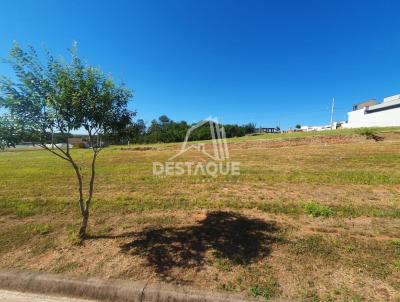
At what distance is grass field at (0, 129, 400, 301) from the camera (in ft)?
9.23

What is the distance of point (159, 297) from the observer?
256 cm

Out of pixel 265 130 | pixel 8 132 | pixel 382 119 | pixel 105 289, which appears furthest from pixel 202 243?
pixel 265 130

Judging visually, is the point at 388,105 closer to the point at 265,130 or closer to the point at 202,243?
the point at 202,243

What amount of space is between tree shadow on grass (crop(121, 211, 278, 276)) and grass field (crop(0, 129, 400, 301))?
0.02 m

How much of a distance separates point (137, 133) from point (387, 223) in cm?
538

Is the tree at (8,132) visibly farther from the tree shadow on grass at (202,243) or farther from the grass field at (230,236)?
the tree shadow on grass at (202,243)

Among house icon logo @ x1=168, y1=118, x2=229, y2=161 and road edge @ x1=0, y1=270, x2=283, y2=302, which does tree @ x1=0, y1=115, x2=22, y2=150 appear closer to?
road edge @ x1=0, y1=270, x2=283, y2=302

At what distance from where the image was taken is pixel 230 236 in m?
3.96

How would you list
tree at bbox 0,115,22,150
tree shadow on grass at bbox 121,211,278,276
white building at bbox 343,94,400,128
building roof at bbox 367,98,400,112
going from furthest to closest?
building roof at bbox 367,98,400,112 < white building at bbox 343,94,400,128 < tree shadow on grass at bbox 121,211,278,276 < tree at bbox 0,115,22,150

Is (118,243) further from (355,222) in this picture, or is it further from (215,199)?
(355,222)

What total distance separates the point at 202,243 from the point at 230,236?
0.57m

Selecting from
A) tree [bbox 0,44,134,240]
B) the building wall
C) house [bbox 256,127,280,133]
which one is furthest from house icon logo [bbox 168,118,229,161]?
house [bbox 256,127,280,133]

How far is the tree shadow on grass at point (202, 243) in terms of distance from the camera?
127 inches

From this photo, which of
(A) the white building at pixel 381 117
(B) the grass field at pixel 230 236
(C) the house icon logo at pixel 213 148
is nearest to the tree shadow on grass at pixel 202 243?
(B) the grass field at pixel 230 236
